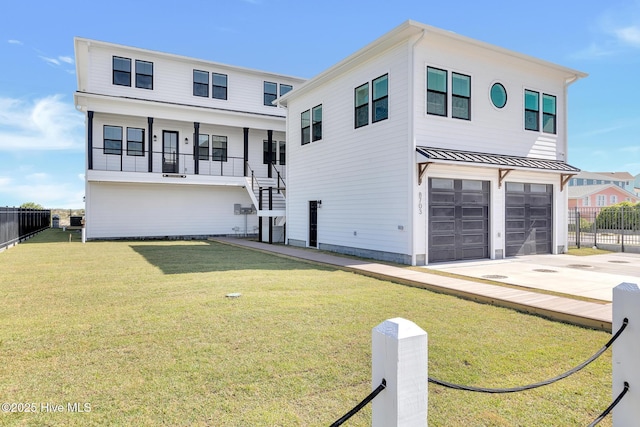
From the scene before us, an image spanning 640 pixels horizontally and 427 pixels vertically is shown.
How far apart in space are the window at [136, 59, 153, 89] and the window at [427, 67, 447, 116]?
15406mm

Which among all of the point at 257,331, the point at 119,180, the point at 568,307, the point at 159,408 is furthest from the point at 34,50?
the point at 568,307

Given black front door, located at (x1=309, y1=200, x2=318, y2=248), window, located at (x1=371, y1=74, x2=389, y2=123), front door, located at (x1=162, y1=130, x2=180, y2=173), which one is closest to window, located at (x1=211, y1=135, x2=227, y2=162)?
front door, located at (x1=162, y1=130, x2=180, y2=173)

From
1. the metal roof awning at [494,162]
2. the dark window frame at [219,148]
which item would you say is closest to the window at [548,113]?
the metal roof awning at [494,162]

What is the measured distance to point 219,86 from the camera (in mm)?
21859

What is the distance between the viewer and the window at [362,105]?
12719 mm

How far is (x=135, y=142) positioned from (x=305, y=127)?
32.6 feet

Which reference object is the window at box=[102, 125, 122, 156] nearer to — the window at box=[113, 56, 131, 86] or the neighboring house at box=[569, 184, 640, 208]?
the window at box=[113, 56, 131, 86]

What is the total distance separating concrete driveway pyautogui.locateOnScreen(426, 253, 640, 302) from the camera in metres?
7.77

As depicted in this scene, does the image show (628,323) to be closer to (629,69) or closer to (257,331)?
(257,331)

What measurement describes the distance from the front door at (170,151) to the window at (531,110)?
Result: 16.9 m

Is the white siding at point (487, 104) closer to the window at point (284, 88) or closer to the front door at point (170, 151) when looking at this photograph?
the window at point (284, 88)

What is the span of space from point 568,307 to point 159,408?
230 inches

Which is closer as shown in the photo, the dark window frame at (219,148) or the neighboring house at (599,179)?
the dark window frame at (219,148)

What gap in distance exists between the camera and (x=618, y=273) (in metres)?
9.60
